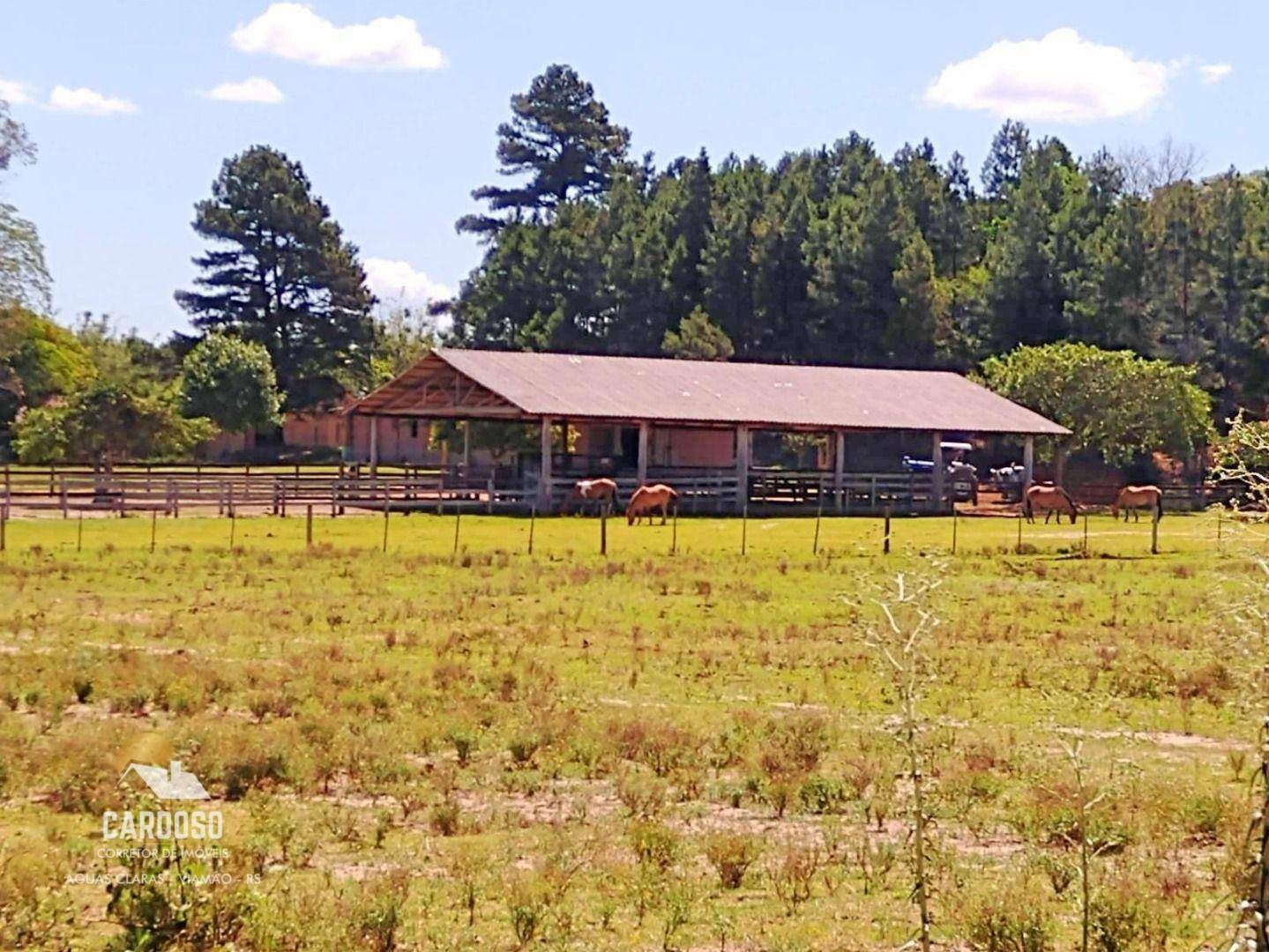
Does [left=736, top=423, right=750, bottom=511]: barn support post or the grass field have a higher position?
[left=736, top=423, right=750, bottom=511]: barn support post

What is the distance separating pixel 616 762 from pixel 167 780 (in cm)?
371

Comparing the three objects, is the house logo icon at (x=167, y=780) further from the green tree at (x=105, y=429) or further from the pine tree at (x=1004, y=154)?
the pine tree at (x=1004, y=154)

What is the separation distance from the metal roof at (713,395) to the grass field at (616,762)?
79.8 feet

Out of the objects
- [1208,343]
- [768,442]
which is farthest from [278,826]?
[768,442]

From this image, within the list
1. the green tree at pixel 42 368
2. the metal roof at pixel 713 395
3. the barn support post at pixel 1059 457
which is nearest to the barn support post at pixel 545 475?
the metal roof at pixel 713 395

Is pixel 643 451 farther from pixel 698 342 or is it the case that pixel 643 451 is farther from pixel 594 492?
pixel 698 342

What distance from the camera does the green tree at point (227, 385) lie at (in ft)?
255

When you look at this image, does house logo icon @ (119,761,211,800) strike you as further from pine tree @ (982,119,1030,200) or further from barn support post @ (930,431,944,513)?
pine tree @ (982,119,1030,200)

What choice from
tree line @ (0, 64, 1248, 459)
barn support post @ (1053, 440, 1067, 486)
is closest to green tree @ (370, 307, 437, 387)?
tree line @ (0, 64, 1248, 459)

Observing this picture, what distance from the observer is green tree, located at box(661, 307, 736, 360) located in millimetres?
77750

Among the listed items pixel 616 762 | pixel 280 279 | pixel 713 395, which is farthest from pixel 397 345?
pixel 616 762

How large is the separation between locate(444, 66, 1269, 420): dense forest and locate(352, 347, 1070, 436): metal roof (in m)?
13.3

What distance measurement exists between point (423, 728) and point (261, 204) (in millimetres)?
80841

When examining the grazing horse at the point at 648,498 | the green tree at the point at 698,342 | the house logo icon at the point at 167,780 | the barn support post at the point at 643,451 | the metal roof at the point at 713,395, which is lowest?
the house logo icon at the point at 167,780
